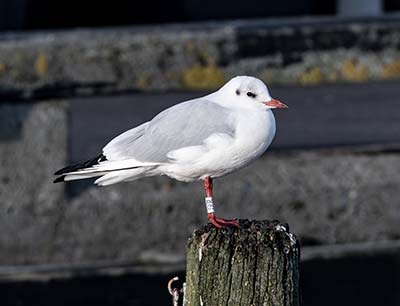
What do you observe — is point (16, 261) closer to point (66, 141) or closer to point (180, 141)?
point (66, 141)

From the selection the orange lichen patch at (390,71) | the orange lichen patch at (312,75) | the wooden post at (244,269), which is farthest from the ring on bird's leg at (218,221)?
the orange lichen patch at (390,71)

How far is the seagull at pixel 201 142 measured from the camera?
339cm

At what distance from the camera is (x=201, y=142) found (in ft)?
11.3

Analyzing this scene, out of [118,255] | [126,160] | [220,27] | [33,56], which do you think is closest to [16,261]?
[118,255]

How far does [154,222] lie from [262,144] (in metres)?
2.67

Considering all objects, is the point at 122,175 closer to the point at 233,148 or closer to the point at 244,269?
the point at 233,148

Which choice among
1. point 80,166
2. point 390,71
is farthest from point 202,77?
point 80,166

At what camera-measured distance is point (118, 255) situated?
5.95 meters

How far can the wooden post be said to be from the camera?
9.57 feet

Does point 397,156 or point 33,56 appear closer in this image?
point 33,56

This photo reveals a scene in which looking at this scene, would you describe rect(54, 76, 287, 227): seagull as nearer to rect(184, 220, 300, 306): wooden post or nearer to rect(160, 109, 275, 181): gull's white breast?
rect(160, 109, 275, 181): gull's white breast

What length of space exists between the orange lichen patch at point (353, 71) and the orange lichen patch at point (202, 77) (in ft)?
1.99

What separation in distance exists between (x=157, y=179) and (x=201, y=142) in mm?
2594

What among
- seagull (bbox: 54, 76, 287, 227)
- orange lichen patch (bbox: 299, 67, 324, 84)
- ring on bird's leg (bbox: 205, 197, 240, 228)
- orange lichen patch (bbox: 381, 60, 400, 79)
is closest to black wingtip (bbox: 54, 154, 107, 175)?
seagull (bbox: 54, 76, 287, 227)
